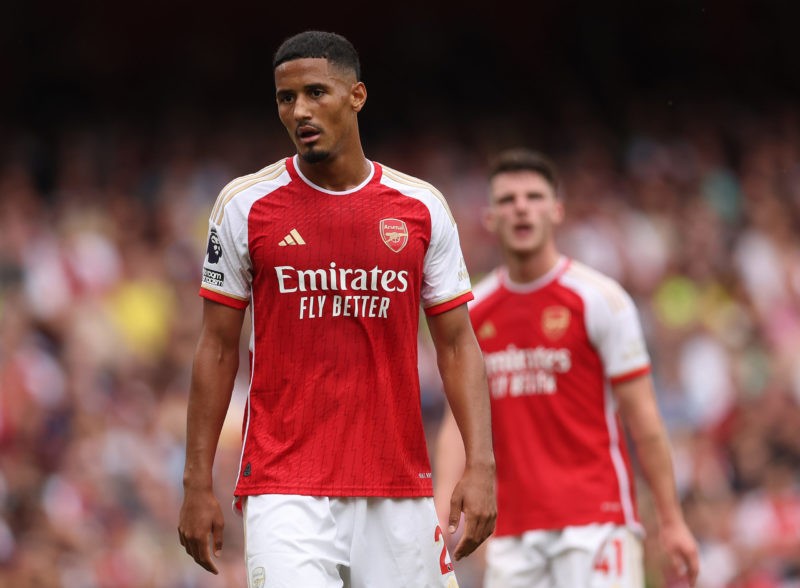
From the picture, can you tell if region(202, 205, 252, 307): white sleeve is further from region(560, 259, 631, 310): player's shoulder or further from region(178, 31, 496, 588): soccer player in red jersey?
region(560, 259, 631, 310): player's shoulder

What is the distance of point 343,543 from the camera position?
17.0 ft

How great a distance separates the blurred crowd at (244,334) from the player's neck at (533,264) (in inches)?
132

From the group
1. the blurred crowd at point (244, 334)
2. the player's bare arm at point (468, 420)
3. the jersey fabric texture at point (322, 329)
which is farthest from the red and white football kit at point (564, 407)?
the blurred crowd at point (244, 334)

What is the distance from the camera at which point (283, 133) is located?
56.7 feet

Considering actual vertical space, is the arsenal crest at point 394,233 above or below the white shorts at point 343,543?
above

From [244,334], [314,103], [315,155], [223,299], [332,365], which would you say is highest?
[244,334]

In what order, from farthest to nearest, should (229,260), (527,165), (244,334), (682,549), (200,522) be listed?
(244,334), (527,165), (682,549), (229,260), (200,522)

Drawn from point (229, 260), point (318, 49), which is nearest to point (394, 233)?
point (229, 260)

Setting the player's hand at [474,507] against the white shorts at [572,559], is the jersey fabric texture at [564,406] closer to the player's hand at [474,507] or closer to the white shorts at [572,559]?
the white shorts at [572,559]

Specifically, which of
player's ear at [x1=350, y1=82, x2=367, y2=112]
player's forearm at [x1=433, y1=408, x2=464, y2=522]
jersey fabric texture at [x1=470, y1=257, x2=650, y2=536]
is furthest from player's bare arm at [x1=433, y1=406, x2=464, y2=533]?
player's ear at [x1=350, y1=82, x2=367, y2=112]

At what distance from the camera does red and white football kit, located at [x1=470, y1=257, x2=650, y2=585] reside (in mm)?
7250

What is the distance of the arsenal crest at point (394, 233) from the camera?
5.32 m

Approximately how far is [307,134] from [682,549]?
3.06m

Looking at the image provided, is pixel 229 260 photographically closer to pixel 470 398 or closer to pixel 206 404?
pixel 206 404
